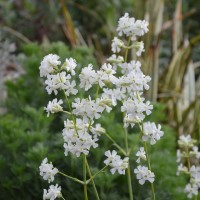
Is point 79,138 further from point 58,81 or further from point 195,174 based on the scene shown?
point 195,174

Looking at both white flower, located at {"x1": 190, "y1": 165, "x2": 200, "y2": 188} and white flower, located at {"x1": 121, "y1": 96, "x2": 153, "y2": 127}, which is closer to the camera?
white flower, located at {"x1": 121, "y1": 96, "x2": 153, "y2": 127}

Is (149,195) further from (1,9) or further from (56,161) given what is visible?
(1,9)

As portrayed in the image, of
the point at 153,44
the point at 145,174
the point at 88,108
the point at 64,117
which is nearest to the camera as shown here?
the point at 88,108

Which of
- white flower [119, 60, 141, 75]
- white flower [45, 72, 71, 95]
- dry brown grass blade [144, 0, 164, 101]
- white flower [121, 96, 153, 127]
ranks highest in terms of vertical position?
dry brown grass blade [144, 0, 164, 101]

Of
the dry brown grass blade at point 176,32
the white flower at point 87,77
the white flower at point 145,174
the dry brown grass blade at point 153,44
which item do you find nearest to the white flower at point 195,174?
the white flower at point 145,174

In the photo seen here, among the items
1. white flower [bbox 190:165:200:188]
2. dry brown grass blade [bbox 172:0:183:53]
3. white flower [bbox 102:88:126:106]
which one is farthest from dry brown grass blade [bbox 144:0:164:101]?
white flower [bbox 102:88:126:106]

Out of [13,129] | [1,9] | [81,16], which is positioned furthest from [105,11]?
[13,129]

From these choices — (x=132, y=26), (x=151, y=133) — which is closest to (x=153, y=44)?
(x=132, y=26)

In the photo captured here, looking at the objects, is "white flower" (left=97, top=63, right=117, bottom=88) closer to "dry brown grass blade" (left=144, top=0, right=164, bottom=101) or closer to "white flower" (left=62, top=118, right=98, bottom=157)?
"white flower" (left=62, top=118, right=98, bottom=157)
